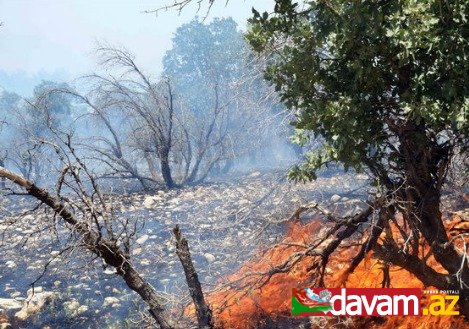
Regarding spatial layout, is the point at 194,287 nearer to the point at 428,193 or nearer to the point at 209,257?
the point at 428,193

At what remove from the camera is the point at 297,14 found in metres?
3.06

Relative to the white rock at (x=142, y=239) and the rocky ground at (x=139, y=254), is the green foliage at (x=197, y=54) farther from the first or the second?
the white rock at (x=142, y=239)

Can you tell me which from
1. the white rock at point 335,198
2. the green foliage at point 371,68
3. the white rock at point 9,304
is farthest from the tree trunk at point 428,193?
the white rock at point 335,198

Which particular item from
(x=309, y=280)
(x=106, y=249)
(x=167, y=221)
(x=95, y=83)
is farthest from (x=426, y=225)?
(x=95, y=83)

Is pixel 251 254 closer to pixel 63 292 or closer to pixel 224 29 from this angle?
pixel 63 292

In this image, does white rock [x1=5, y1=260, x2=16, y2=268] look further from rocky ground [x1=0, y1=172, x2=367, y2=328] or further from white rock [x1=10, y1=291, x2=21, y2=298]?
white rock [x1=10, y1=291, x2=21, y2=298]

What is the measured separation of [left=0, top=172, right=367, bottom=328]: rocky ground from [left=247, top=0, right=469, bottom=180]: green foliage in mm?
1796

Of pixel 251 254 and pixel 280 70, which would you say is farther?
pixel 251 254

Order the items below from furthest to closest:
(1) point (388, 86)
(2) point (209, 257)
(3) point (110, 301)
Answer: (2) point (209, 257) → (3) point (110, 301) → (1) point (388, 86)

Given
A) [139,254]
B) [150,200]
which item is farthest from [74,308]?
[150,200]

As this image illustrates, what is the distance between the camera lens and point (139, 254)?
786 cm

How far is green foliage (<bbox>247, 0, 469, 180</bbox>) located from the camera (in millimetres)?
2273

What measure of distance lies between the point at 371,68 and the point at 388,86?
1.16 feet

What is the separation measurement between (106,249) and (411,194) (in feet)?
9.71
